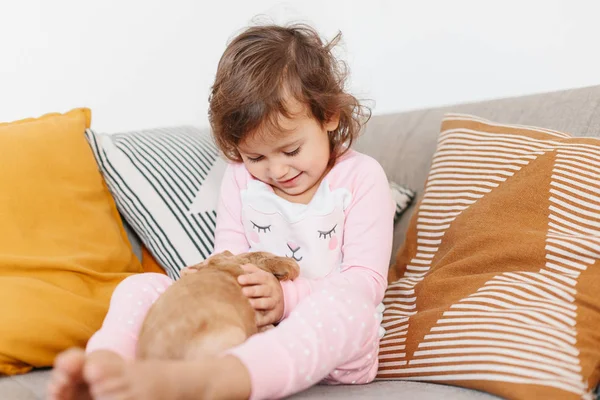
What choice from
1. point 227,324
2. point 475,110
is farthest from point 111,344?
point 475,110

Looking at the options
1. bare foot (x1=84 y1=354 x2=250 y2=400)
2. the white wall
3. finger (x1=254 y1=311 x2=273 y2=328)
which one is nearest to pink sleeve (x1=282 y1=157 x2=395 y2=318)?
finger (x1=254 y1=311 x2=273 y2=328)

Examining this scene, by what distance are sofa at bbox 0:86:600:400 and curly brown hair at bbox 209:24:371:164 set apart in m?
0.37

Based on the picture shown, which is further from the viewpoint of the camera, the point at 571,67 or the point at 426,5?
the point at 426,5

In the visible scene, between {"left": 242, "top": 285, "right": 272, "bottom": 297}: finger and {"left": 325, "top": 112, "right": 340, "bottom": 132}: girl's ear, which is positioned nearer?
{"left": 242, "top": 285, "right": 272, "bottom": 297}: finger

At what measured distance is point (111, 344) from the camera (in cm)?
88

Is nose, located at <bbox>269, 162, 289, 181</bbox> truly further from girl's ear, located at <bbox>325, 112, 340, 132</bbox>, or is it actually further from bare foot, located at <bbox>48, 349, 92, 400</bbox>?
bare foot, located at <bbox>48, 349, 92, 400</bbox>

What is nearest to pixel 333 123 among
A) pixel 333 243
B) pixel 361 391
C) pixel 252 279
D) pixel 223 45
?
pixel 333 243

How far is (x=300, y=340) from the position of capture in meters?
0.80

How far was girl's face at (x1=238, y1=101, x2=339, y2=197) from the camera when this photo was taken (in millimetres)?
1058

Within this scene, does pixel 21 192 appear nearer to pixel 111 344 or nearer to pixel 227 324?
pixel 111 344

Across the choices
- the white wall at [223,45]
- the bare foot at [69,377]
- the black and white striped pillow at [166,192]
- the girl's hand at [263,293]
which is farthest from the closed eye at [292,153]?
the white wall at [223,45]

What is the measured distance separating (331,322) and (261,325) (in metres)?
0.15

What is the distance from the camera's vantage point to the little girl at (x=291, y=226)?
773 mm

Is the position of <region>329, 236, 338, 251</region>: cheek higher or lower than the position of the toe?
lower
